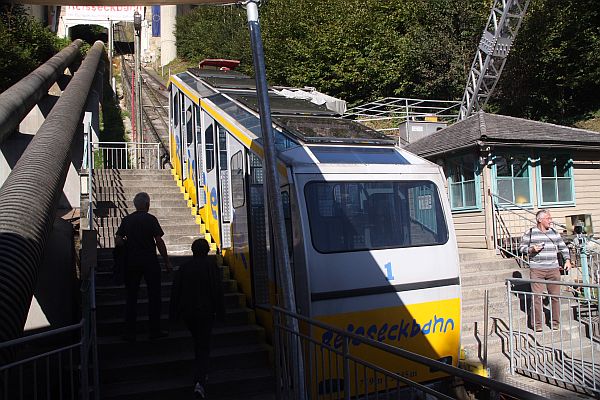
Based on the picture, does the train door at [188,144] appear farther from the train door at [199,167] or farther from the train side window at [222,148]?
the train side window at [222,148]

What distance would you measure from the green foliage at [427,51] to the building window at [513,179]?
11.6 metres

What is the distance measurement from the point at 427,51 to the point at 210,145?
67.9 ft

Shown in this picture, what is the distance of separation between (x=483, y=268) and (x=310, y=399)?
772 centimetres

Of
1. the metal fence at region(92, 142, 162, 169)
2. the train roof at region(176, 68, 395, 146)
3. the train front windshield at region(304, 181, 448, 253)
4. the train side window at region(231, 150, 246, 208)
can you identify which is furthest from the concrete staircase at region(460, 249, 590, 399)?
the metal fence at region(92, 142, 162, 169)

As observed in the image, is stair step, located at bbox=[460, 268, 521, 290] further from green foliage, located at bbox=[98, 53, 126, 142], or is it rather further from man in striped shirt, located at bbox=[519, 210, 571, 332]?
green foliage, located at bbox=[98, 53, 126, 142]

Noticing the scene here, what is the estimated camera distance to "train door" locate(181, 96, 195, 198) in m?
10.6

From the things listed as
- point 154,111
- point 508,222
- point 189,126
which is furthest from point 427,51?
point 189,126

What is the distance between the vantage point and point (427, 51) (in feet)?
89.0

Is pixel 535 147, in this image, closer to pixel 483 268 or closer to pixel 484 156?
pixel 484 156

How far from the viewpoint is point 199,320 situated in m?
5.52

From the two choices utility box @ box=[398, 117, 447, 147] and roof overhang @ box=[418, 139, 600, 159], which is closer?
roof overhang @ box=[418, 139, 600, 159]

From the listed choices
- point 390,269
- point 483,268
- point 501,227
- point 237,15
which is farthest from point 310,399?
point 237,15

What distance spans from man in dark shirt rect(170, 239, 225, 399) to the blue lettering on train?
1.21 m

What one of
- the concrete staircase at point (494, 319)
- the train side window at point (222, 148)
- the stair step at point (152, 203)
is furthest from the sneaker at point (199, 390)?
the stair step at point (152, 203)
